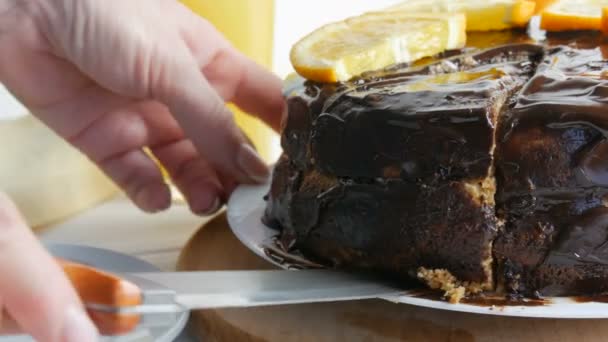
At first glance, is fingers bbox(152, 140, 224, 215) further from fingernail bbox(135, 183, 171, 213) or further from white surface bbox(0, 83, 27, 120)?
white surface bbox(0, 83, 27, 120)

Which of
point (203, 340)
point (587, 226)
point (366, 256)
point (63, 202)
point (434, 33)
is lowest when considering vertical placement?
point (63, 202)

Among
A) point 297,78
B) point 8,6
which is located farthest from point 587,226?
point 8,6

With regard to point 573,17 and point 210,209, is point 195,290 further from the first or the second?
point 573,17

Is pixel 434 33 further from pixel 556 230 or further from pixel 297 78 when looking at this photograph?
pixel 556 230

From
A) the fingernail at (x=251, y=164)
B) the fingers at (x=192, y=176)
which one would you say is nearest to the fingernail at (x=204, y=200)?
the fingers at (x=192, y=176)

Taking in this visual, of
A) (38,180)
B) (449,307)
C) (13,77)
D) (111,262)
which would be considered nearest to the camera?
(449,307)

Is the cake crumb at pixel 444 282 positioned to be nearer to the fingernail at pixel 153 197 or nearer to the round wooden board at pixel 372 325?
the round wooden board at pixel 372 325

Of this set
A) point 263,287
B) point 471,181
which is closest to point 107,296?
point 263,287
